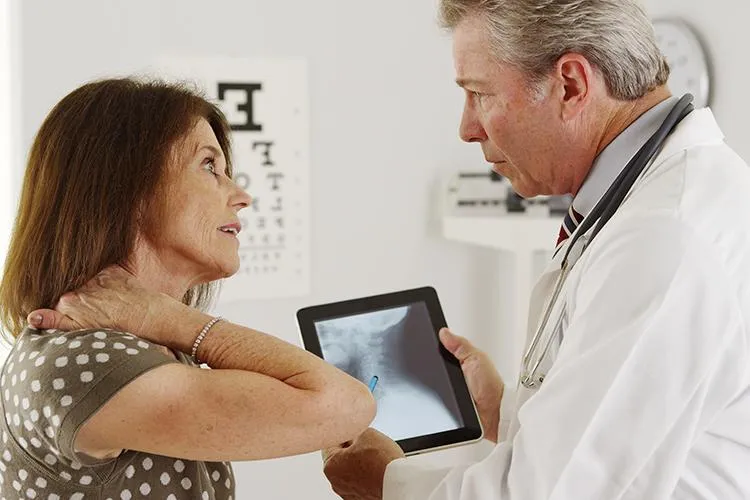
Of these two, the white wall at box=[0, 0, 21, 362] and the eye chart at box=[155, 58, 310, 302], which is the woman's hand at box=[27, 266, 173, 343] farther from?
the eye chart at box=[155, 58, 310, 302]

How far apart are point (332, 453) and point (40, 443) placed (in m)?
0.49

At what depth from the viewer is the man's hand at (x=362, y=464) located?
1.42 m

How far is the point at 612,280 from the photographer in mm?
1111

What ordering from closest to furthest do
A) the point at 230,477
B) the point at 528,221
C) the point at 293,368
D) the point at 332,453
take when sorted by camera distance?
the point at 293,368
the point at 230,477
the point at 332,453
the point at 528,221

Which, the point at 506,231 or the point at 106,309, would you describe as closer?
the point at 106,309

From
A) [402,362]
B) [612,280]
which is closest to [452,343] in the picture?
[402,362]

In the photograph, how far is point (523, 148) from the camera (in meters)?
1.39

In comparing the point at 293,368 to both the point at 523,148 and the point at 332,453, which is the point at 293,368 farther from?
the point at 523,148

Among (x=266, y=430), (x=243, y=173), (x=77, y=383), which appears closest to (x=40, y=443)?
(x=77, y=383)

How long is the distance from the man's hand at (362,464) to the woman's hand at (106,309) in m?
0.39

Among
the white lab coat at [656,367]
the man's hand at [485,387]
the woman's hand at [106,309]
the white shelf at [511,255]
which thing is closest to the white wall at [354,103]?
the white shelf at [511,255]

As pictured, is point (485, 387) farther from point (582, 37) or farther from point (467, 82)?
point (582, 37)

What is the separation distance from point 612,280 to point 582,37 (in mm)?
335

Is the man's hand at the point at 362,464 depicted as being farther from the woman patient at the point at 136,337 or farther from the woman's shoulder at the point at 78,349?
the woman's shoulder at the point at 78,349
